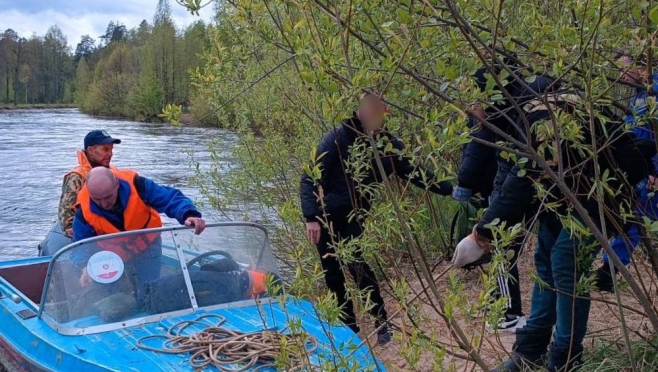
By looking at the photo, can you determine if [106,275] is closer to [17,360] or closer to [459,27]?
[17,360]

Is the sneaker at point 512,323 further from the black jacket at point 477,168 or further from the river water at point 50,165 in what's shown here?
the river water at point 50,165

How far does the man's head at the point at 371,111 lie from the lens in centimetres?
270

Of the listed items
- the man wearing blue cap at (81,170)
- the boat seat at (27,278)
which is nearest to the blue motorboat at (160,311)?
the boat seat at (27,278)

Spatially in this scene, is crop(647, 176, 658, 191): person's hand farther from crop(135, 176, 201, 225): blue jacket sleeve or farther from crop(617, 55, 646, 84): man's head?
crop(135, 176, 201, 225): blue jacket sleeve

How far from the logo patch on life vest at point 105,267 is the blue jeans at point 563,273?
8.23 feet

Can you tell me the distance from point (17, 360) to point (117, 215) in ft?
4.02

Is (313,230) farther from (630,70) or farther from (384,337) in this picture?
(630,70)

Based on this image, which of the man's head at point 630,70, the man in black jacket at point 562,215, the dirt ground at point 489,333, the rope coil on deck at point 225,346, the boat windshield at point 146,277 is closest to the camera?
the man's head at point 630,70

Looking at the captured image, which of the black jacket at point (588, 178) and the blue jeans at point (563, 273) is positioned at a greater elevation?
the black jacket at point (588, 178)

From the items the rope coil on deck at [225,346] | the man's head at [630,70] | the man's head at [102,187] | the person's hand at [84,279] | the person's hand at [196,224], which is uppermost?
the man's head at [630,70]

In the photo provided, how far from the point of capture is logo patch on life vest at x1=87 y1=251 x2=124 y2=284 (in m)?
4.37

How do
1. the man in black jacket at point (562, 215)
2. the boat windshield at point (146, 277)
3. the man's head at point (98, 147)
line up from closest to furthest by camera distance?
1. the man in black jacket at point (562, 215)
2. the boat windshield at point (146, 277)
3. the man's head at point (98, 147)

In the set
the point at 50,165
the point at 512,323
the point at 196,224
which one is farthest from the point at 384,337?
the point at 50,165

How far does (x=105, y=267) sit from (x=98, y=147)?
89.8 inches
